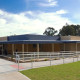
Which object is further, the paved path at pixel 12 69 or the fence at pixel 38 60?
the fence at pixel 38 60

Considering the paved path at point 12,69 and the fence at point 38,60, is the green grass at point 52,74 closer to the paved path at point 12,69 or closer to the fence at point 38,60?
the paved path at point 12,69

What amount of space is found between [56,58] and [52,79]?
1095 centimetres

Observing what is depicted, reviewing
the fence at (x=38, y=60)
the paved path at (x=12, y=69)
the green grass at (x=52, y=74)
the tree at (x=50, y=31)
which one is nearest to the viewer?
the green grass at (x=52, y=74)

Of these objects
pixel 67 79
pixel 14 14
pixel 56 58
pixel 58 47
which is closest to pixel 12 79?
pixel 67 79

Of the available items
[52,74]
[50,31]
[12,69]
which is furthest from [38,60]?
[50,31]

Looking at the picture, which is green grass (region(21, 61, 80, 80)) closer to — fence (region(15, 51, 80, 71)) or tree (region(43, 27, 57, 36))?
fence (region(15, 51, 80, 71))

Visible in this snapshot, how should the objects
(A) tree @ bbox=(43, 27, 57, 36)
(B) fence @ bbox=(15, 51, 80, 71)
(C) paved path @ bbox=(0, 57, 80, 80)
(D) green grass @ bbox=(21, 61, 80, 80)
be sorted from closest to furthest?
(D) green grass @ bbox=(21, 61, 80, 80) < (C) paved path @ bbox=(0, 57, 80, 80) < (B) fence @ bbox=(15, 51, 80, 71) < (A) tree @ bbox=(43, 27, 57, 36)

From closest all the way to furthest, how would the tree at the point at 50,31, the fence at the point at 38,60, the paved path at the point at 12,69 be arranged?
the paved path at the point at 12,69
the fence at the point at 38,60
the tree at the point at 50,31

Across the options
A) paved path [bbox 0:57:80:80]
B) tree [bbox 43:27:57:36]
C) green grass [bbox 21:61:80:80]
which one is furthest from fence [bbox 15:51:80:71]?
tree [bbox 43:27:57:36]

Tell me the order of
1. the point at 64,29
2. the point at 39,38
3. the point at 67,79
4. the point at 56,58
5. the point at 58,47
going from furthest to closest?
the point at 64,29
the point at 58,47
the point at 39,38
the point at 56,58
the point at 67,79

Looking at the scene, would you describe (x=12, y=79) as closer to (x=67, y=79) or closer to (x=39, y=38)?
(x=67, y=79)

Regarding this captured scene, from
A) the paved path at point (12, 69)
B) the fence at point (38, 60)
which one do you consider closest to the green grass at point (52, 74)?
the paved path at point (12, 69)

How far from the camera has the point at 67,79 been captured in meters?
9.59

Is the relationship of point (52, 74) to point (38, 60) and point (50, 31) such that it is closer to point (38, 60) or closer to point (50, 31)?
point (38, 60)
